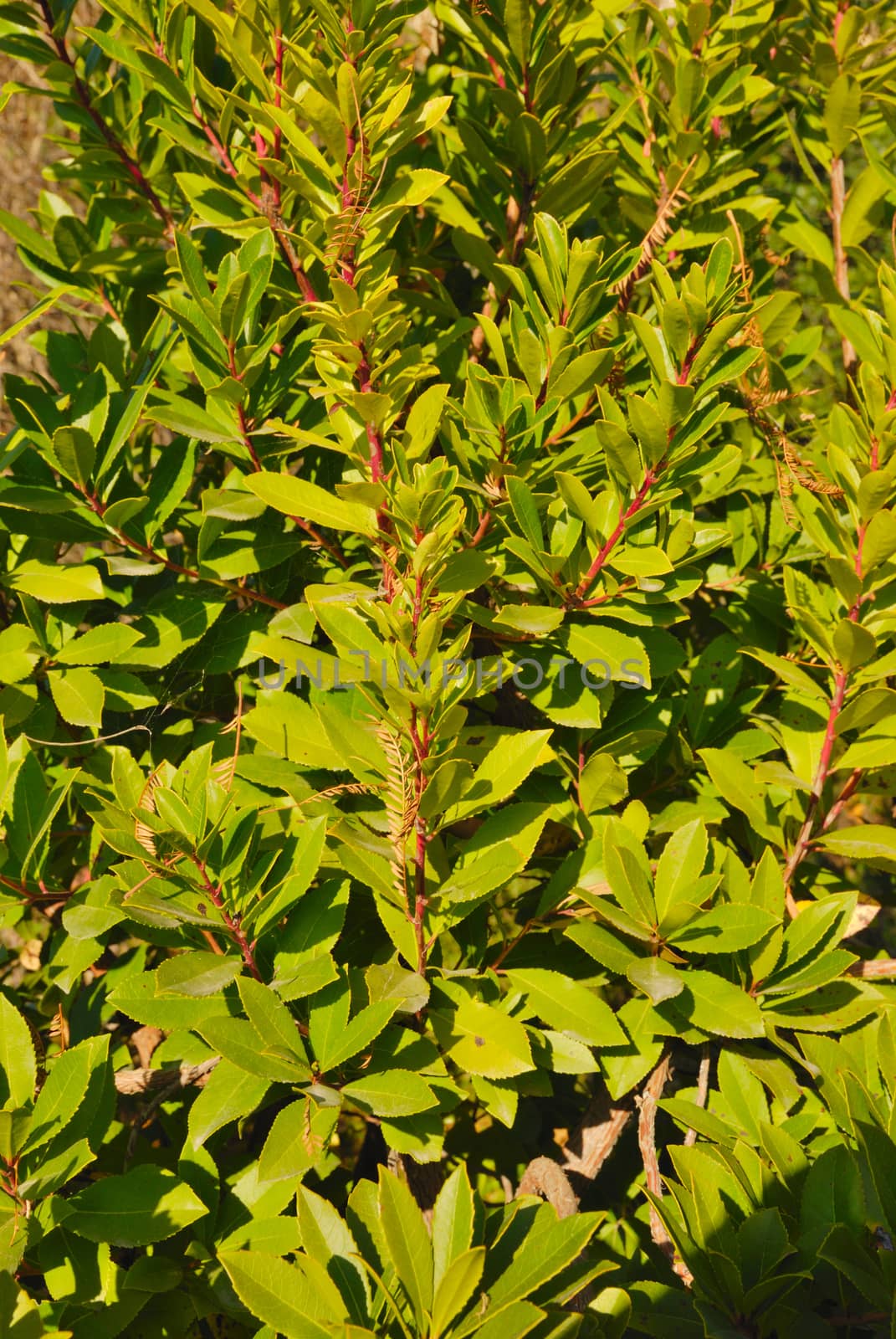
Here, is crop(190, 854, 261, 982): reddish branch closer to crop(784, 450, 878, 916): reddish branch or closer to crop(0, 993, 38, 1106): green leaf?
crop(0, 993, 38, 1106): green leaf

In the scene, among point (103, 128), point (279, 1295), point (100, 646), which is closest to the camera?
point (279, 1295)

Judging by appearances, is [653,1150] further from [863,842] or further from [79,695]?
[79,695]

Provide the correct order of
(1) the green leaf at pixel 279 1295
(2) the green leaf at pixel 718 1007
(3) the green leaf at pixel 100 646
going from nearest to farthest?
(1) the green leaf at pixel 279 1295 → (2) the green leaf at pixel 718 1007 → (3) the green leaf at pixel 100 646

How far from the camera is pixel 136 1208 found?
3.01ft

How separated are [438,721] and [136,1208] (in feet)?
1.67

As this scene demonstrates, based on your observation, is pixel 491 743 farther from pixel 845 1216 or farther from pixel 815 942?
pixel 845 1216

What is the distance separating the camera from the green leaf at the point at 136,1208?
2.94ft

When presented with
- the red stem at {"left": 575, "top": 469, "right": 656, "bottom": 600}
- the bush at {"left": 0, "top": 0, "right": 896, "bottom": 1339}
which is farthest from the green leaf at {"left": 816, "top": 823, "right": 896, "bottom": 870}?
the red stem at {"left": 575, "top": 469, "right": 656, "bottom": 600}

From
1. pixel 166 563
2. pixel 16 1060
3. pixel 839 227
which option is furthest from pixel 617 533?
pixel 839 227

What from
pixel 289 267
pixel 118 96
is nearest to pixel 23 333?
pixel 118 96

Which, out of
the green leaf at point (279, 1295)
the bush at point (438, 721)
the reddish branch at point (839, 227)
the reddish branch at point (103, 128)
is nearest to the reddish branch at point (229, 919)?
the bush at point (438, 721)

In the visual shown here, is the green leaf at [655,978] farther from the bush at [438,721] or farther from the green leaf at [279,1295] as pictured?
the green leaf at [279,1295]

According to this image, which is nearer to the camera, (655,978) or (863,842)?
(655,978)

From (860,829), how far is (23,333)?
2635mm
